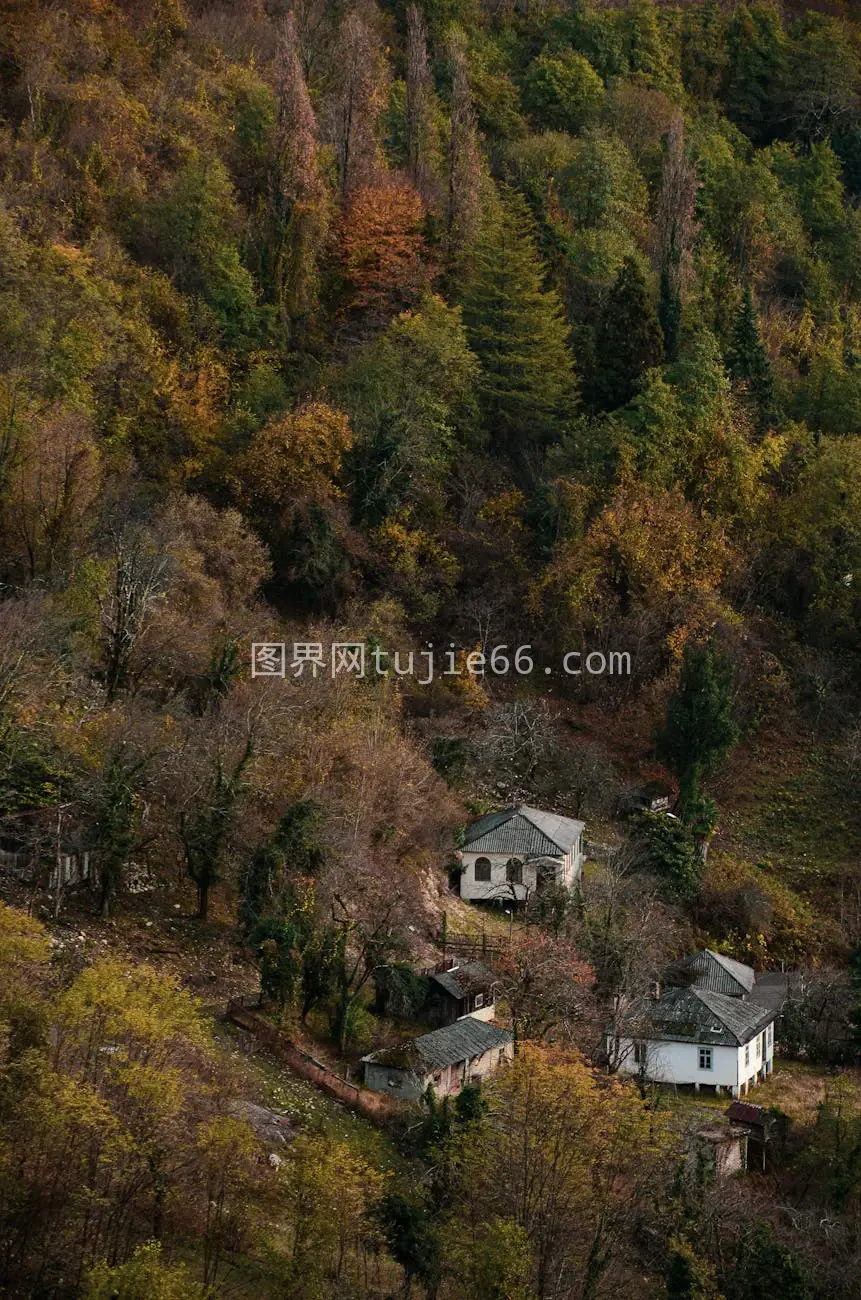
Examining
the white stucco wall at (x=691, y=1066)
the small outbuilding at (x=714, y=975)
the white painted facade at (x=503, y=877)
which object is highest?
the white painted facade at (x=503, y=877)

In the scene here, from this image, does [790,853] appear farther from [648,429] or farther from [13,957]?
[13,957]

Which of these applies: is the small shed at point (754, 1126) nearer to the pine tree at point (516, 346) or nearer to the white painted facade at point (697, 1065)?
the white painted facade at point (697, 1065)

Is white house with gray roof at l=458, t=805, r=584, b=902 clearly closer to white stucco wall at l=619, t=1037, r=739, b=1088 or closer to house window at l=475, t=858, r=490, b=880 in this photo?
house window at l=475, t=858, r=490, b=880

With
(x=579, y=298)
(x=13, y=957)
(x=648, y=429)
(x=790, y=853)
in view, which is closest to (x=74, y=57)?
(x=579, y=298)

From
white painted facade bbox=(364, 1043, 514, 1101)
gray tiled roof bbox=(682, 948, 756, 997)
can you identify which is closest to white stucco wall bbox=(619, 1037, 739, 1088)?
gray tiled roof bbox=(682, 948, 756, 997)

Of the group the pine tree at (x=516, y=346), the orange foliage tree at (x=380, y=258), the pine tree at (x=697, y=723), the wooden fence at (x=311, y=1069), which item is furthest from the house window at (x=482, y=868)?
the orange foliage tree at (x=380, y=258)

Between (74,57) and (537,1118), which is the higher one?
(74,57)

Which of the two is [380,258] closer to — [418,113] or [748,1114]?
[418,113]
